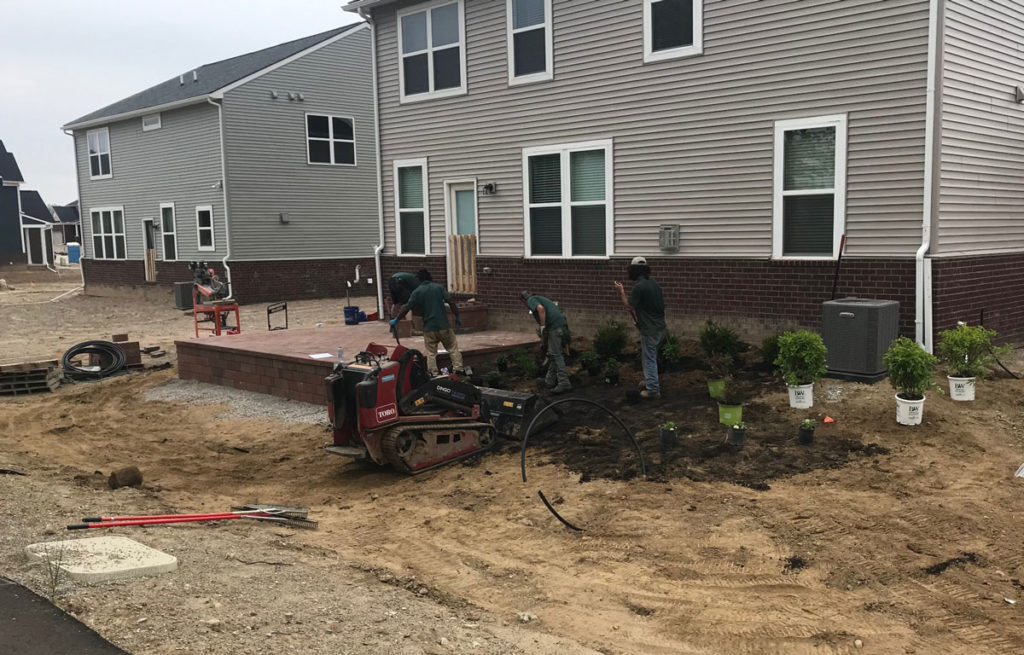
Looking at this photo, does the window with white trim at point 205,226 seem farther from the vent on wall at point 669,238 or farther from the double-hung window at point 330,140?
the vent on wall at point 669,238

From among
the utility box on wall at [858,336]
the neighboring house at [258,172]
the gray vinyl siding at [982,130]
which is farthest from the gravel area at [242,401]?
the neighboring house at [258,172]

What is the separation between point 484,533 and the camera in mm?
6801

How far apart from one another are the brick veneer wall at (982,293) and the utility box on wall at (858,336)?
734 mm

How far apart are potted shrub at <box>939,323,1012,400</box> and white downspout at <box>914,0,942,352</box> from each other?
860mm

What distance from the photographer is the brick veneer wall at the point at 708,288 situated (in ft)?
35.1

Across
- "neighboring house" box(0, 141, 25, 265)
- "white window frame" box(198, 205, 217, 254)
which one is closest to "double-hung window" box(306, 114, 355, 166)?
"white window frame" box(198, 205, 217, 254)

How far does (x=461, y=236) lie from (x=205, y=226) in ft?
46.7

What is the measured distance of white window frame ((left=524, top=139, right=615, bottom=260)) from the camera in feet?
44.1

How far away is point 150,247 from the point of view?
2958 centimetres

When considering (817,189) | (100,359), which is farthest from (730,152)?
(100,359)

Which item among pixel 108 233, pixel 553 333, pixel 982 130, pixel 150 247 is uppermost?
pixel 982 130

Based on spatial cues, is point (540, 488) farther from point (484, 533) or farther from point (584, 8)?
point (584, 8)

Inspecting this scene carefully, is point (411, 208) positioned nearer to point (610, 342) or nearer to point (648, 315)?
point (610, 342)

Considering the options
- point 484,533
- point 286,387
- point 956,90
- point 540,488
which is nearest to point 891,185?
point 956,90
